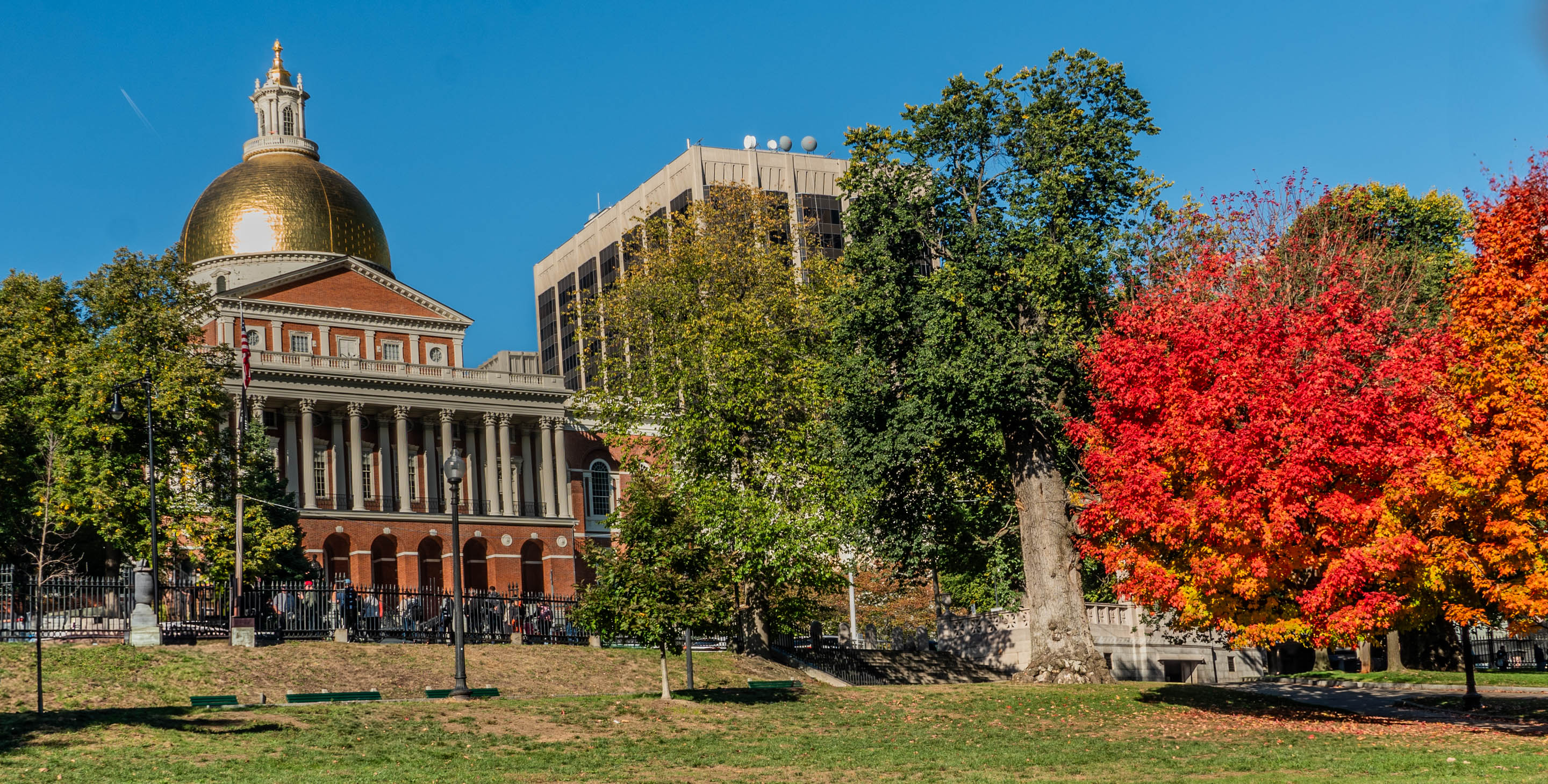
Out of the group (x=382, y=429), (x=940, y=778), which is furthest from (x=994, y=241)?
(x=382, y=429)

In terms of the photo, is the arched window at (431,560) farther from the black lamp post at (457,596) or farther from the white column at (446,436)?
the black lamp post at (457,596)

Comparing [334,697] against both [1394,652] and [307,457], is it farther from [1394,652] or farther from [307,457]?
[307,457]

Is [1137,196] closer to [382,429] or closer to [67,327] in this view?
[67,327]

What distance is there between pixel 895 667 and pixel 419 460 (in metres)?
42.3

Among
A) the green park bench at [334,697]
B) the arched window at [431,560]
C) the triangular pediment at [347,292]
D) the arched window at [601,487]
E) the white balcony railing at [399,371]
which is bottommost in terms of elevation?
the green park bench at [334,697]

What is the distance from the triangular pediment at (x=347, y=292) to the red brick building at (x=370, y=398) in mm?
81

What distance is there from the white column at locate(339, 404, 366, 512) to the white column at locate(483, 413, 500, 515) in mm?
6156

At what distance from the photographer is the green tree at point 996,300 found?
30.7 meters

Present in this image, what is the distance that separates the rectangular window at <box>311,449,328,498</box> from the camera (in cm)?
7169

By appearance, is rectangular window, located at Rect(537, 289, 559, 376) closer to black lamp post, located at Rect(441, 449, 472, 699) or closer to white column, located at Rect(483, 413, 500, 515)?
white column, located at Rect(483, 413, 500, 515)

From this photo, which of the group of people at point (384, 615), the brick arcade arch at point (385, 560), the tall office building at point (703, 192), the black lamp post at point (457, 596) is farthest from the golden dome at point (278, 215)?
the black lamp post at point (457, 596)

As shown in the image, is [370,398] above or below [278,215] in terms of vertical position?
below

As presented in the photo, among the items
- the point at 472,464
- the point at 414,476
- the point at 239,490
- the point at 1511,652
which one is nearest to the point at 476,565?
the point at 472,464

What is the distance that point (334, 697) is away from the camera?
83.7 feet
